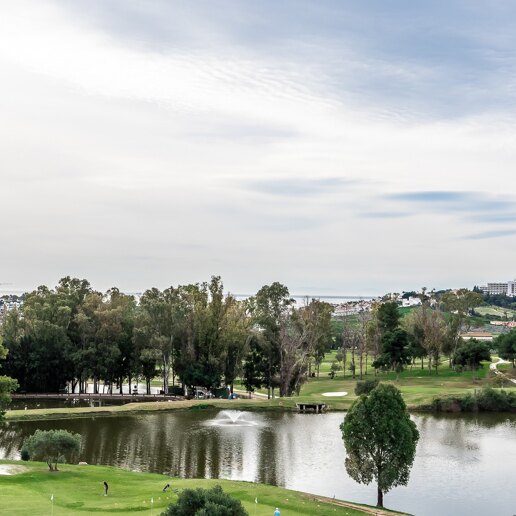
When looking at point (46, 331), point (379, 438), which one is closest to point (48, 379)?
point (46, 331)

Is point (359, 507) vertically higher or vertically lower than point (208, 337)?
lower

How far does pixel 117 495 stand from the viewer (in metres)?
42.1

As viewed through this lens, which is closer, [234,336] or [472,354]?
[234,336]

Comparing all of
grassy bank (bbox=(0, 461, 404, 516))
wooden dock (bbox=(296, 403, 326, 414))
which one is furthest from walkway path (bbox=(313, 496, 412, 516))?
wooden dock (bbox=(296, 403, 326, 414))

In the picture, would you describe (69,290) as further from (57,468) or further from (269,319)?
(57,468)

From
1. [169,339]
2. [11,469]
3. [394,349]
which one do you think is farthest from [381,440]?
[394,349]

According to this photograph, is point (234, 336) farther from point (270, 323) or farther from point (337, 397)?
point (337, 397)

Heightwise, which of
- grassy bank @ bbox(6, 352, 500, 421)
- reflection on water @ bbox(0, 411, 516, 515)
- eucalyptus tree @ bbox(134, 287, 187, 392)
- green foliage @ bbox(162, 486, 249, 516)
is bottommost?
reflection on water @ bbox(0, 411, 516, 515)

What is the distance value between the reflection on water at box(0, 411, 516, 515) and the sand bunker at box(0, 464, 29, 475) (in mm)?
8705

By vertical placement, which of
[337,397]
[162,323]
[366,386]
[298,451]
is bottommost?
[298,451]

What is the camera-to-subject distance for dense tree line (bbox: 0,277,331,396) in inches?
3824

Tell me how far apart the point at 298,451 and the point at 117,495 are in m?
21.4

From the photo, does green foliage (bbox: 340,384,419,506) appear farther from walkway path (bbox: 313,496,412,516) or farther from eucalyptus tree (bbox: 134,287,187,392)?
eucalyptus tree (bbox: 134,287,187,392)

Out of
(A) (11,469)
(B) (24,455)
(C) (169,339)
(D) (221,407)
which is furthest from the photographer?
(C) (169,339)
